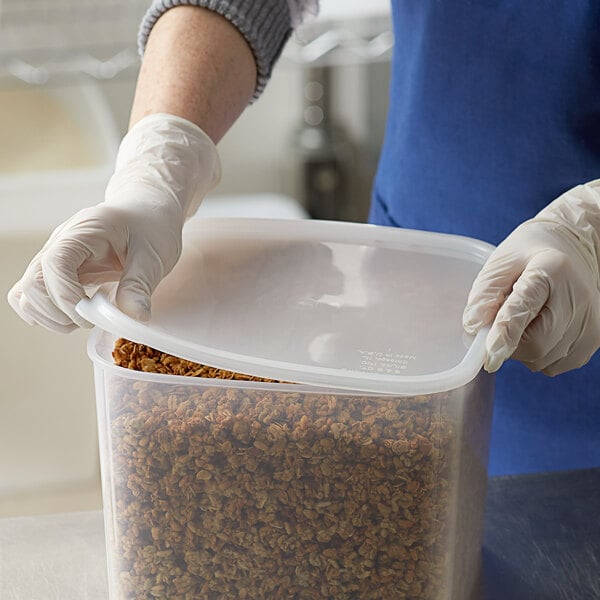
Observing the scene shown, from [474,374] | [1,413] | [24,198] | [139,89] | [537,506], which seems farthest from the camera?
[1,413]

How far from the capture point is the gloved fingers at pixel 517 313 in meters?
0.63

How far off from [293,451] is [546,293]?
23 centimetres

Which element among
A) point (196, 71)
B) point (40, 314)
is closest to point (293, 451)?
point (40, 314)

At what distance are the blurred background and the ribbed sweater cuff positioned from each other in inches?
25.9

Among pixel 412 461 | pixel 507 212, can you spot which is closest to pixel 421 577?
pixel 412 461

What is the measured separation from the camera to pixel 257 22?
997 millimetres

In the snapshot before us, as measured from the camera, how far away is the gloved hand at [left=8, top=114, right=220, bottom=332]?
67 cm

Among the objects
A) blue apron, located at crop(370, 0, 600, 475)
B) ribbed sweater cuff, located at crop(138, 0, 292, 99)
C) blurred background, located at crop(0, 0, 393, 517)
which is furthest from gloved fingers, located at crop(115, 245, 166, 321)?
blurred background, located at crop(0, 0, 393, 517)

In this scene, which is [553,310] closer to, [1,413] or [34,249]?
[34,249]

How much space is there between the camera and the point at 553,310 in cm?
69

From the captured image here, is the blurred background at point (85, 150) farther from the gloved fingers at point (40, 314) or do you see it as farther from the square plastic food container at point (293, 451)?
the square plastic food container at point (293, 451)

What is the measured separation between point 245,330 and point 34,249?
1095mm

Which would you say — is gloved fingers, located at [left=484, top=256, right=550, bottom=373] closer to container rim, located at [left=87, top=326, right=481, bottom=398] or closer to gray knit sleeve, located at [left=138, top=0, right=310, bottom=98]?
container rim, located at [left=87, top=326, right=481, bottom=398]

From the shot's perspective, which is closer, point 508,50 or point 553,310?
point 553,310
